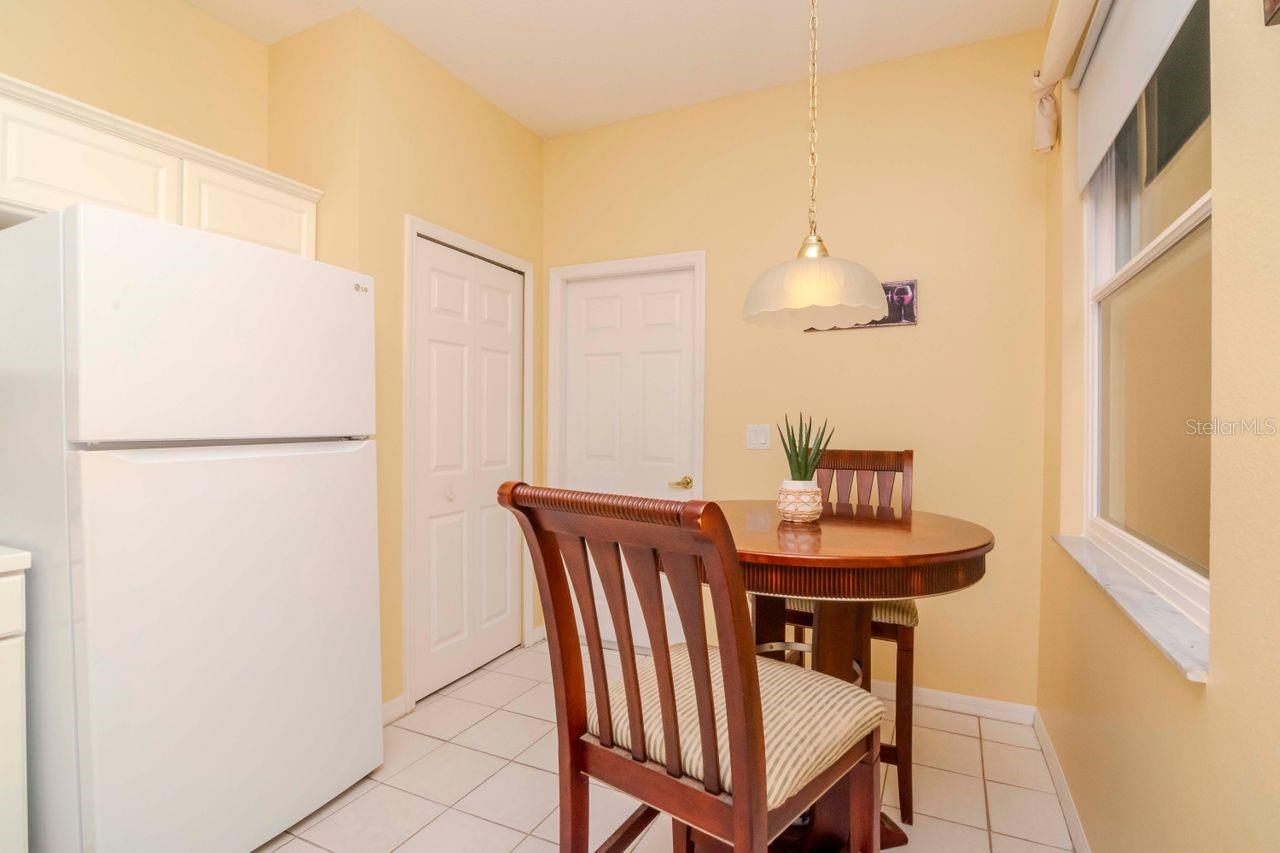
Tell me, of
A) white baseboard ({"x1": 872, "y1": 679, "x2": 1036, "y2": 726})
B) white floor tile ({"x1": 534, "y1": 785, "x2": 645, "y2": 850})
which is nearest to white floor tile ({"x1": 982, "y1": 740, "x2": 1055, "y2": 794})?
white baseboard ({"x1": 872, "y1": 679, "x2": 1036, "y2": 726})

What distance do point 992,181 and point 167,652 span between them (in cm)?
307

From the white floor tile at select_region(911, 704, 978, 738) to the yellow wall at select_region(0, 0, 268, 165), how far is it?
11.5 feet

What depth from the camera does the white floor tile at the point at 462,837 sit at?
5.44 feet

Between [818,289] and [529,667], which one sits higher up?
[818,289]

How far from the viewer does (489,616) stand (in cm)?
298

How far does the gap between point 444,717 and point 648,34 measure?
2.84 metres

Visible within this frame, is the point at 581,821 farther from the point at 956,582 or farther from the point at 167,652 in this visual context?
the point at 167,652

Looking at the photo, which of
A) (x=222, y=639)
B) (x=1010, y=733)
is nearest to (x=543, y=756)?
(x=222, y=639)

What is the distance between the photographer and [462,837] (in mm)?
1705

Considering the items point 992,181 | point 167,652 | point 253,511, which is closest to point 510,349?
point 253,511

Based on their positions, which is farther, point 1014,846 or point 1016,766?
point 1016,766

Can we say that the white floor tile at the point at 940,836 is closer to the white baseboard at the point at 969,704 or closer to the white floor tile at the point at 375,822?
the white baseboard at the point at 969,704

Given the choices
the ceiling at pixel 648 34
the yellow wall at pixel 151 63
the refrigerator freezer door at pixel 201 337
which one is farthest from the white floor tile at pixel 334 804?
the ceiling at pixel 648 34

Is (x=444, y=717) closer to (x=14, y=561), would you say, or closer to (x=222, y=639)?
(x=222, y=639)
